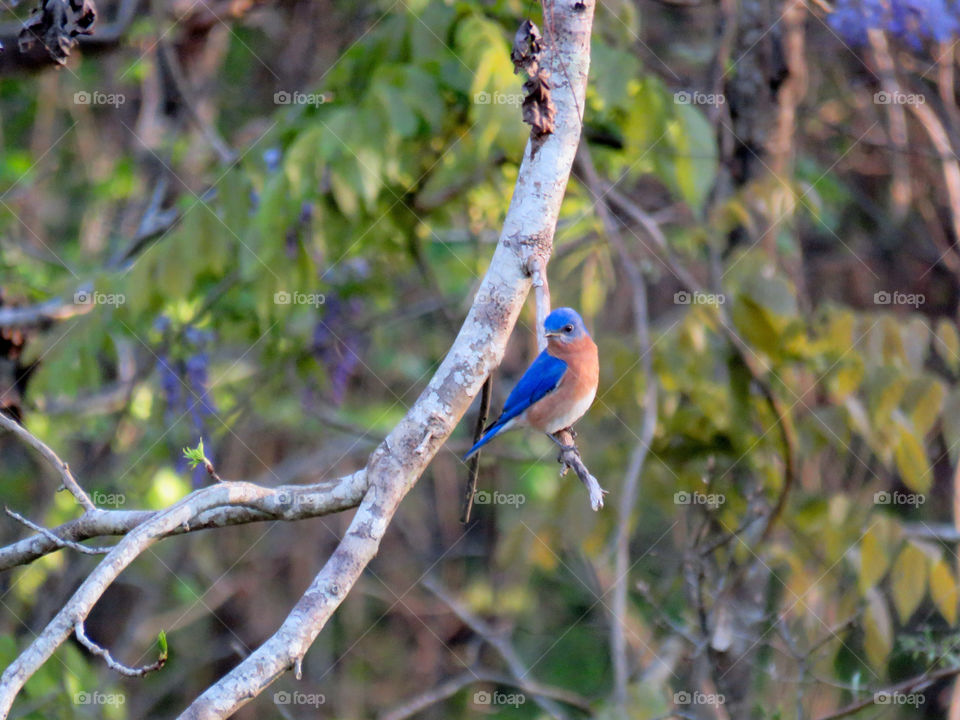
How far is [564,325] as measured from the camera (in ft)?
12.5

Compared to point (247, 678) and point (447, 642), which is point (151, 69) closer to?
point (447, 642)

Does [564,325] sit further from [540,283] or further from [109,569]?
[109,569]

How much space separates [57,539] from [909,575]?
350 centimetres

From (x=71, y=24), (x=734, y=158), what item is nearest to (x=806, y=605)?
(x=734, y=158)
